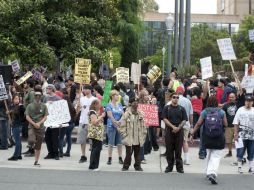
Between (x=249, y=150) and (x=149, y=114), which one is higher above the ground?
(x=149, y=114)

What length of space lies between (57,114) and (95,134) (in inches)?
66.2

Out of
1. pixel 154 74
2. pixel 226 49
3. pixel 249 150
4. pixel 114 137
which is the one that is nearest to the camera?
pixel 249 150

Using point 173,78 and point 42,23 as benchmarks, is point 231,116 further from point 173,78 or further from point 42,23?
point 42,23

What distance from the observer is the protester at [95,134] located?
1241 centimetres

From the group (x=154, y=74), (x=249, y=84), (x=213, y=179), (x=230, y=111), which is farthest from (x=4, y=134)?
(x=249, y=84)

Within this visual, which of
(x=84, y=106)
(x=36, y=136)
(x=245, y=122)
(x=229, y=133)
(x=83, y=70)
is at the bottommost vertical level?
(x=229, y=133)

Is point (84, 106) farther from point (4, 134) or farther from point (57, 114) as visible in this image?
point (4, 134)

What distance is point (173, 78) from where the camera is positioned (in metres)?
16.9

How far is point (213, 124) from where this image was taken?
37.5 ft

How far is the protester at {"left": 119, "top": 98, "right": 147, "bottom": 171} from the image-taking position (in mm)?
12414

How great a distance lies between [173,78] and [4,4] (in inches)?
313

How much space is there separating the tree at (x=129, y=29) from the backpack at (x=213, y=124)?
859 inches

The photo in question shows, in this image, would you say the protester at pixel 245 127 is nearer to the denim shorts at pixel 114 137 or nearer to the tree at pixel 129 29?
the denim shorts at pixel 114 137

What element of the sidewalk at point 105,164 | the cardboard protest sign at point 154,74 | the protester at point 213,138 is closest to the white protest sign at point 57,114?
the sidewalk at point 105,164
